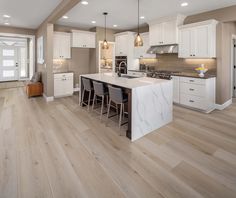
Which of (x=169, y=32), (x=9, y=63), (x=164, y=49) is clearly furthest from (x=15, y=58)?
(x=169, y=32)

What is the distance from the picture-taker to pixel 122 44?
24.1ft

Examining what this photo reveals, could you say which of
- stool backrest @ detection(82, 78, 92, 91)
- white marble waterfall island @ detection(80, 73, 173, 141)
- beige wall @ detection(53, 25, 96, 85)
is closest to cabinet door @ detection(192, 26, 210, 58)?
white marble waterfall island @ detection(80, 73, 173, 141)

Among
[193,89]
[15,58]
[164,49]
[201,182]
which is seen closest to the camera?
[201,182]

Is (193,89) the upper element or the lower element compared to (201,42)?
lower

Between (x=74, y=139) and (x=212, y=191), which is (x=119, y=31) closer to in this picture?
(x=74, y=139)

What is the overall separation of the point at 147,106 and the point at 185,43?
3.00 m

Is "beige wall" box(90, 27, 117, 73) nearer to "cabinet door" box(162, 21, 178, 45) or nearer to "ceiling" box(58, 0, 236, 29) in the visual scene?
"ceiling" box(58, 0, 236, 29)

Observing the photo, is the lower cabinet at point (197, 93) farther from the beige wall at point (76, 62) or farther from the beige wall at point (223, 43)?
the beige wall at point (76, 62)

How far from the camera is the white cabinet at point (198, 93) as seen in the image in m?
4.67

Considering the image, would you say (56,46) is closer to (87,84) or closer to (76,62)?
(76,62)

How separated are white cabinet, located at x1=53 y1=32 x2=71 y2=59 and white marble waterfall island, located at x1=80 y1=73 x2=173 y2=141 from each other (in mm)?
3402

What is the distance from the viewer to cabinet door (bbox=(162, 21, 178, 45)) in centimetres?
542

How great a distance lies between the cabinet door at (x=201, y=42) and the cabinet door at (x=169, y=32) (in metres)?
0.63

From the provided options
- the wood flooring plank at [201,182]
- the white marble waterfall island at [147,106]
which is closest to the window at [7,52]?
the white marble waterfall island at [147,106]
